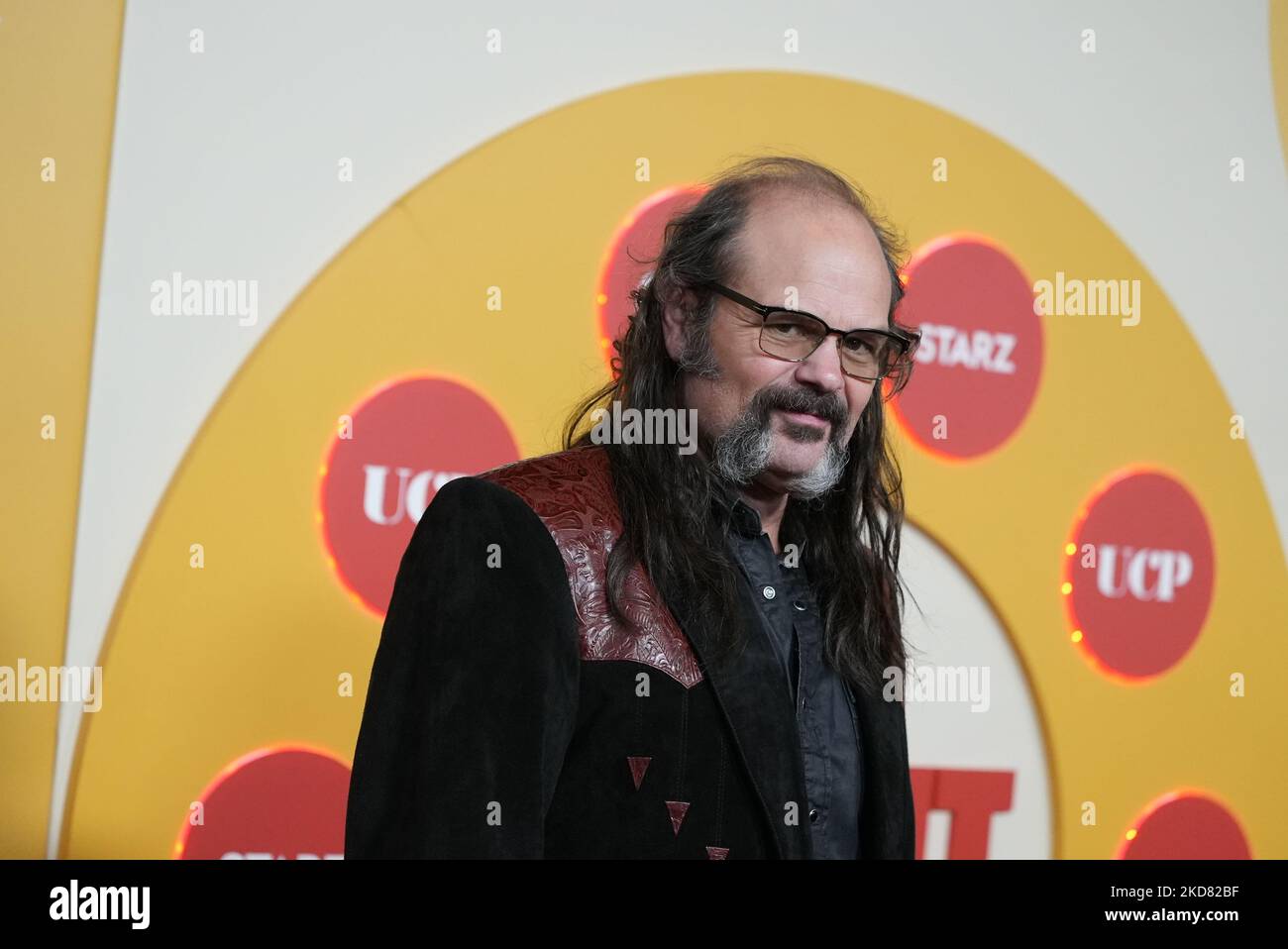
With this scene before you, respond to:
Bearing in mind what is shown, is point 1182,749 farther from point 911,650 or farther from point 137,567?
point 137,567

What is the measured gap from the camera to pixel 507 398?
303 centimetres

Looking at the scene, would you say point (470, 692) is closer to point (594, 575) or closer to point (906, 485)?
point (594, 575)

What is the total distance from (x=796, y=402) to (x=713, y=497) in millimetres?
175

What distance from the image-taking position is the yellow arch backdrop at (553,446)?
2.82 meters

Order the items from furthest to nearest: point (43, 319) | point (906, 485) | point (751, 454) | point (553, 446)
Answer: point (906, 485)
point (553, 446)
point (43, 319)
point (751, 454)

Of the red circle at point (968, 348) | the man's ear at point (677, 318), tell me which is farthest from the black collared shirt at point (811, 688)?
the red circle at point (968, 348)

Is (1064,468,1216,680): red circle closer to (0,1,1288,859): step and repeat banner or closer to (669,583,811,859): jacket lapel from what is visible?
(0,1,1288,859): step and repeat banner

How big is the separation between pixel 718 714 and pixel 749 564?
0.28 meters

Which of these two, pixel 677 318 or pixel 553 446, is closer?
pixel 677 318

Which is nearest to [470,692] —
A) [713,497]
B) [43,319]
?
[713,497]

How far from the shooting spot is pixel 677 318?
2.09m

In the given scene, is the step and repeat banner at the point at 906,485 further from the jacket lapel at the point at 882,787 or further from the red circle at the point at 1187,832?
the jacket lapel at the point at 882,787

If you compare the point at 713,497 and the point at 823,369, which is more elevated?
the point at 823,369
